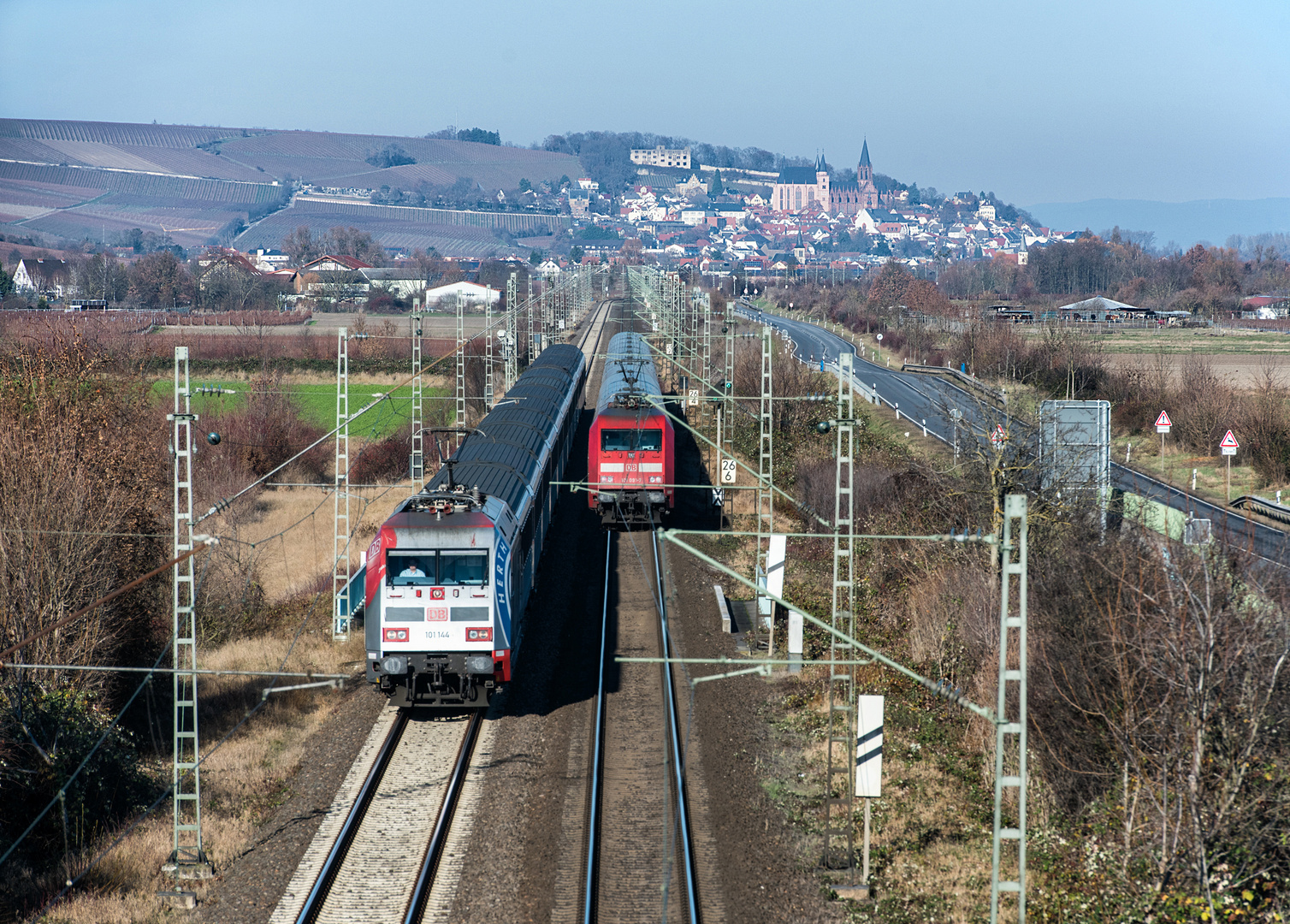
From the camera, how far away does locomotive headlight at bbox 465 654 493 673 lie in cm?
1623

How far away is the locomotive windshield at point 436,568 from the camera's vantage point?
1622cm

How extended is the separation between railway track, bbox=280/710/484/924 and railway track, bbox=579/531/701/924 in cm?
188

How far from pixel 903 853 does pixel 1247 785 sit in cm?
423

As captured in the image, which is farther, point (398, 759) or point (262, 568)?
point (262, 568)

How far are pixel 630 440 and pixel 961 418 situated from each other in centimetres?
801

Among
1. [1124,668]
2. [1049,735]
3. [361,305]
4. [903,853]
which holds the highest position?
[361,305]

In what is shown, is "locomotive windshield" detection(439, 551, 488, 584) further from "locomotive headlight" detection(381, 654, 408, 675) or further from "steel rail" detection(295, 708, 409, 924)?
"steel rail" detection(295, 708, 409, 924)

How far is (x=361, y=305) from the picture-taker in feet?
406

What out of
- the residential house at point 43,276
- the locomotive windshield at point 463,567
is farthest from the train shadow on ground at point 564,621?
the residential house at point 43,276

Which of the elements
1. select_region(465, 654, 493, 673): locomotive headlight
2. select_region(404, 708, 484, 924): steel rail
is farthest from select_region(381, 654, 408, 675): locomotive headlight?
select_region(404, 708, 484, 924): steel rail

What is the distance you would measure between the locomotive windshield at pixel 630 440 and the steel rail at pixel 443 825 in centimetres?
1072

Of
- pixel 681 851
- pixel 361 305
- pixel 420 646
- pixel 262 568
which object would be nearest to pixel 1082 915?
pixel 681 851

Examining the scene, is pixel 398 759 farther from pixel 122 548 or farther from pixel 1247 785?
pixel 1247 785

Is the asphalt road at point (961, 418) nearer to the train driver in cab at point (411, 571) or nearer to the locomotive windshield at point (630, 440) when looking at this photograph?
the locomotive windshield at point (630, 440)
